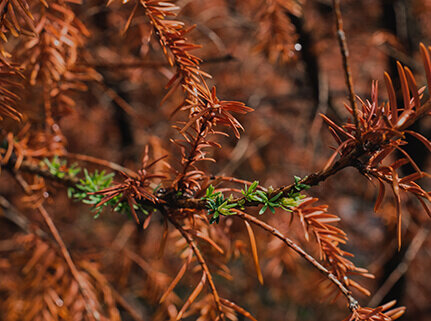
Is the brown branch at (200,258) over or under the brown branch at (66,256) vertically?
over

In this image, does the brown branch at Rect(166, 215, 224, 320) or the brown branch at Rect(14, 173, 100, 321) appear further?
the brown branch at Rect(14, 173, 100, 321)

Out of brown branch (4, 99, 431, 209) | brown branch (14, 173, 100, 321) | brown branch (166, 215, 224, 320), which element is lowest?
brown branch (14, 173, 100, 321)

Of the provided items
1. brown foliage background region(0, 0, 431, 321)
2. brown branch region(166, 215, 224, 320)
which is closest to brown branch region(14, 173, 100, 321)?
brown foliage background region(0, 0, 431, 321)

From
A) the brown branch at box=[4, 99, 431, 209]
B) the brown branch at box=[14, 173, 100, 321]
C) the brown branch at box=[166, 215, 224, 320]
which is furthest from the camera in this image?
the brown branch at box=[14, 173, 100, 321]

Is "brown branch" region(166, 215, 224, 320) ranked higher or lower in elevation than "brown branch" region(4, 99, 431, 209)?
lower

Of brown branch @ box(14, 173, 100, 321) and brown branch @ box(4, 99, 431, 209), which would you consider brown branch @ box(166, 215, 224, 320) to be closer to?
brown branch @ box(4, 99, 431, 209)

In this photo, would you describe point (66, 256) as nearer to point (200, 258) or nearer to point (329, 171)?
point (200, 258)

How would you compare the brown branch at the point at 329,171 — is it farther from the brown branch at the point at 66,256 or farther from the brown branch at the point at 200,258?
the brown branch at the point at 66,256

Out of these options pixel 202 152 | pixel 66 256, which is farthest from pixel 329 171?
pixel 66 256

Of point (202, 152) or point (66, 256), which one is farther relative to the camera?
point (66, 256)

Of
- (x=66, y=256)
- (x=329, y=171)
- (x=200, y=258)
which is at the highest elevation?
(x=329, y=171)

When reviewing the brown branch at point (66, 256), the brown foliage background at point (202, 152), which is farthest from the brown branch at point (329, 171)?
the brown branch at point (66, 256)

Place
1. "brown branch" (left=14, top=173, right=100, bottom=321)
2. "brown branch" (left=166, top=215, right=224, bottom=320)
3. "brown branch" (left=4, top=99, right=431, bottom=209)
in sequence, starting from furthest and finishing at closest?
"brown branch" (left=14, top=173, right=100, bottom=321), "brown branch" (left=166, top=215, right=224, bottom=320), "brown branch" (left=4, top=99, right=431, bottom=209)
